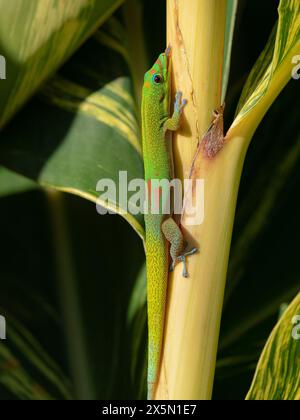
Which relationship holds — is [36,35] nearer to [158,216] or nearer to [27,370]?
[158,216]

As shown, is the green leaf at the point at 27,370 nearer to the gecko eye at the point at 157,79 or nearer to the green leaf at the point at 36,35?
the green leaf at the point at 36,35

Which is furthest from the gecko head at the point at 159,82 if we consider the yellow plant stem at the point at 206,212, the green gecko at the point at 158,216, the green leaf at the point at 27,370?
the green leaf at the point at 27,370

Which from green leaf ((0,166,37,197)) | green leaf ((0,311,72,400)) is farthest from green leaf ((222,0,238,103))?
green leaf ((0,311,72,400))

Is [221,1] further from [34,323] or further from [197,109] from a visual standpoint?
[34,323]

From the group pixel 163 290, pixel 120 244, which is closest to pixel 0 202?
pixel 120 244

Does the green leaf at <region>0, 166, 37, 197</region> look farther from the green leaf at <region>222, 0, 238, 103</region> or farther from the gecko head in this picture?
the green leaf at <region>222, 0, 238, 103</region>

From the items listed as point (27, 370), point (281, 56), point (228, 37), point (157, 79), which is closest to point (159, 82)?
point (157, 79)
